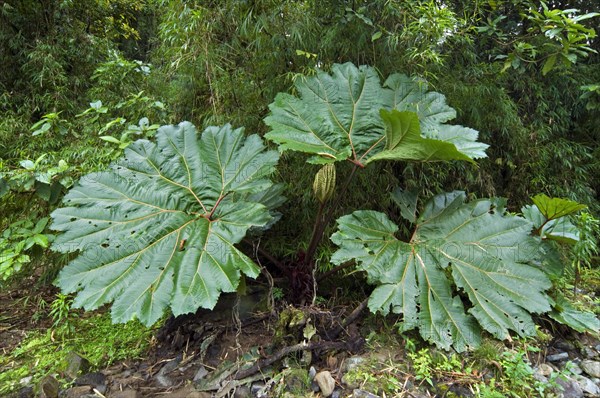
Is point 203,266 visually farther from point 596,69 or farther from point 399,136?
point 596,69

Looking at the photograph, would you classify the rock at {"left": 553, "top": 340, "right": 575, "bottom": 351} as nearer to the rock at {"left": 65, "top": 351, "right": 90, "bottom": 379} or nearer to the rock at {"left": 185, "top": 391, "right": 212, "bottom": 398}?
the rock at {"left": 185, "top": 391, "right": 212, "bottom": 398}

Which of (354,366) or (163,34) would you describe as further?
(163,34)

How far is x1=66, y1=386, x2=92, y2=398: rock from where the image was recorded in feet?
4.67

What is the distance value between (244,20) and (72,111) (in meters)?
2.04

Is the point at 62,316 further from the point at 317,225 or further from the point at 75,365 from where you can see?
the point at 317,225

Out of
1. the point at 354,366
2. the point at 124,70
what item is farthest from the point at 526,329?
the point at 124,70

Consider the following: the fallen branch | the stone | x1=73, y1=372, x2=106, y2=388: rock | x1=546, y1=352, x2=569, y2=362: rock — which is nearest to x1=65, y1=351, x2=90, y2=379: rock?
x1=73, y1=372, x2=106, y2=388: rock

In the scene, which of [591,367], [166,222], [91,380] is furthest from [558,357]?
[91,380]

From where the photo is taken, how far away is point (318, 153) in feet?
5.43

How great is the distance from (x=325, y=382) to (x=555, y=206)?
133cm

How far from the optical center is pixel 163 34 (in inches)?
92.6

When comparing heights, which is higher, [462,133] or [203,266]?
[462,133]

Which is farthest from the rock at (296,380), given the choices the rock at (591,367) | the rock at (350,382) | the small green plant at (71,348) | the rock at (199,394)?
the rock at (591,367)

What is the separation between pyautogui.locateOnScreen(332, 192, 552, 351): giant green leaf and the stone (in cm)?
34
